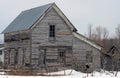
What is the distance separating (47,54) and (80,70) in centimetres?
461

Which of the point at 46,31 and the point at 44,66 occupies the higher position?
the point at 46,31

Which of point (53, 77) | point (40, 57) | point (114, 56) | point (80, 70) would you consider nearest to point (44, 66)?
point (40, 57)

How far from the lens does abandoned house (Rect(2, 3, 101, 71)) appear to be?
55.7 m

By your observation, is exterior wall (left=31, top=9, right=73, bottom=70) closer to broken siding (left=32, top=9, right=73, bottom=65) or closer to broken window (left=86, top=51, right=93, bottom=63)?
broken siding (left=32, top=9, right=73, bottom=65)

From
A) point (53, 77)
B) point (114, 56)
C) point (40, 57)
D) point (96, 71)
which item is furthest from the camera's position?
point (114, 56)

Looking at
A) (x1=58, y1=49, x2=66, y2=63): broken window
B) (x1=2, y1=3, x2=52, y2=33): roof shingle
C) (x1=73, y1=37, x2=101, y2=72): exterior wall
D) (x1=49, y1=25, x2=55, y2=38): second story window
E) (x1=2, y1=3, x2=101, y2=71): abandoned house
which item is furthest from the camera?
(x1=73, y1=37, x2=101, y2=72): exterior wall

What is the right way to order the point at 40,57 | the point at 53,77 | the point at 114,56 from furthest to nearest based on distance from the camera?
the point at 114,56, the point at 40,57, the point at 53,77

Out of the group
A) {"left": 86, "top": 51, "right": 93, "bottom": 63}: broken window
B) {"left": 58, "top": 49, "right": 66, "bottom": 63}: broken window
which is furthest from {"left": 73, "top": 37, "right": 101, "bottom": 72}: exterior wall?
{"left": 58, "top": 49, "right": 66, "bottom": 63}: broken window

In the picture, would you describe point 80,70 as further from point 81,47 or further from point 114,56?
point 114,56

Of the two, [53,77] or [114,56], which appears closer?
[53,77]

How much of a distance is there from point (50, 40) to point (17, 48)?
5.11 m

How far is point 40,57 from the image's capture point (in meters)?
55.7

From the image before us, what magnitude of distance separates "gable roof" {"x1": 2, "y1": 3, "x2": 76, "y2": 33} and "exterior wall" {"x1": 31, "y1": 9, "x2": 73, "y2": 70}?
0.60 metres

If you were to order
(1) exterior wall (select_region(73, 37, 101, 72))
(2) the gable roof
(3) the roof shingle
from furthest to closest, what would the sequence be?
(1) exterior wall (select_region(73, 37, 101, 72)), (3) the roof shingle, (2) the gable roof
